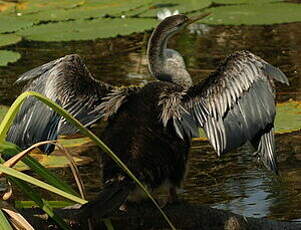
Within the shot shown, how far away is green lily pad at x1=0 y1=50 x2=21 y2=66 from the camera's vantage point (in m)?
8.89

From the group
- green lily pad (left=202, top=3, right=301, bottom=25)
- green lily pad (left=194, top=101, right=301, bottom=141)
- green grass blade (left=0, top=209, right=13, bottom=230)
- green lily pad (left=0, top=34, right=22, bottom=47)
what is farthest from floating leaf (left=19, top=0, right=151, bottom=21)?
green grass blade (left=0, top=209, right=13, bottom=230)

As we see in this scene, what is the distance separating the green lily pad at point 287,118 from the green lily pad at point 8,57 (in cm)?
246

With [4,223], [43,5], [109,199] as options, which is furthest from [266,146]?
[43,5]

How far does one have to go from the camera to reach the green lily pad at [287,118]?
22.6 ft

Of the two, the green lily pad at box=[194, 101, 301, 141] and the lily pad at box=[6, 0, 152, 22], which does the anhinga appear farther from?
the lily pad at box=[6, 0, 152, 22]

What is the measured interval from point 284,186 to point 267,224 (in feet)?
5.61

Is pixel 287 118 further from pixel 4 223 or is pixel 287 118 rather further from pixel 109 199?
pixel 4 223

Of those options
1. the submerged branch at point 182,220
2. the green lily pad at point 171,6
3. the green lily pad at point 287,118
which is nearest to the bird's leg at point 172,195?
the submerged branch at point 182,220

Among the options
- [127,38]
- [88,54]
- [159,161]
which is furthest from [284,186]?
[127,38]

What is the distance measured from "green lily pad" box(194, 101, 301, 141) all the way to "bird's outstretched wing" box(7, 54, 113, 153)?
201 centimetres

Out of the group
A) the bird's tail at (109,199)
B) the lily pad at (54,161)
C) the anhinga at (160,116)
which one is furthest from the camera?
the lily pad at (54,161)

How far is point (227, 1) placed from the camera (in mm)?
11203

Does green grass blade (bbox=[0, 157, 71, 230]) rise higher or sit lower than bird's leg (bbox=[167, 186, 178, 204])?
higher

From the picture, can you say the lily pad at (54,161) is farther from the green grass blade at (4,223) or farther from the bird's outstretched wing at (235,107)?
the green grass blade at (4,223)
